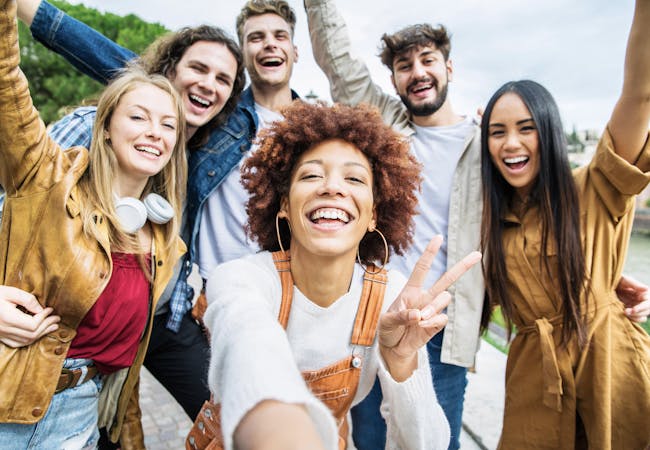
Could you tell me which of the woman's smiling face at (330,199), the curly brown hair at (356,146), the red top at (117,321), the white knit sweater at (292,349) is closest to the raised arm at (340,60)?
the curly brown hair at (356,146)

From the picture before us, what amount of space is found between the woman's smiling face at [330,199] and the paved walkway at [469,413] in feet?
8.47

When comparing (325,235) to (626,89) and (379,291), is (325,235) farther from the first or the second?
(626,89)

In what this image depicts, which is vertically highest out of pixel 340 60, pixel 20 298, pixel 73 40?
pixel 340 60

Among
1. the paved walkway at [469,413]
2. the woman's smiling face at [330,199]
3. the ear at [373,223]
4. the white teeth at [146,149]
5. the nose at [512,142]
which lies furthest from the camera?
the paved walkway at [469,413]

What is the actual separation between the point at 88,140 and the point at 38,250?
0.73 m

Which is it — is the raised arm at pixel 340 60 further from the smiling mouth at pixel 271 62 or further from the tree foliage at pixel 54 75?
the tree foliage at pixel 54 75

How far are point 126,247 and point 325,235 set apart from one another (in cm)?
100

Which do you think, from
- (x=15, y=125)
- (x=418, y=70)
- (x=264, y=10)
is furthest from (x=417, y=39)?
(x=15, y=125)

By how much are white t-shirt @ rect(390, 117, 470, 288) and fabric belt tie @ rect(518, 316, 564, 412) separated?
75cm

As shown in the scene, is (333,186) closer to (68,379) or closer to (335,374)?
(335,374)

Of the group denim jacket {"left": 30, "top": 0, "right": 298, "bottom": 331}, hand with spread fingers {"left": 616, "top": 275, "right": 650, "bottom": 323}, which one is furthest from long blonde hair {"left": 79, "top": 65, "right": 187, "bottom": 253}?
hand with spread fingers {"left": 616, "top": 275, "right": 650, "bottom": 323}

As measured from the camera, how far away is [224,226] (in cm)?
287

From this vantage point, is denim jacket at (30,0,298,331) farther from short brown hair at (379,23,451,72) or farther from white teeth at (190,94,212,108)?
short brown hair at (379,23,451,72)

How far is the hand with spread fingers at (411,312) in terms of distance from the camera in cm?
157
